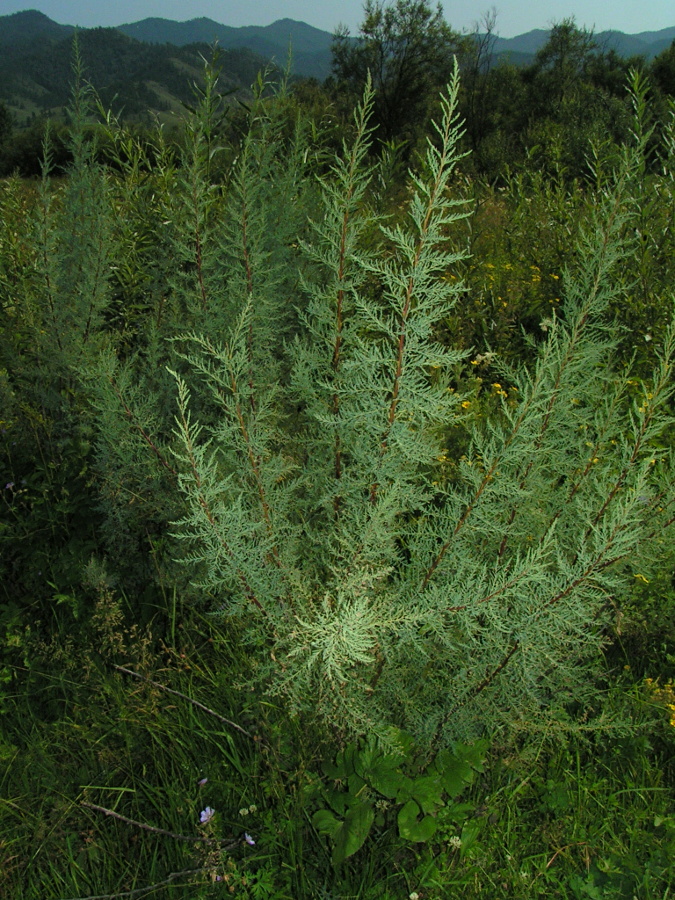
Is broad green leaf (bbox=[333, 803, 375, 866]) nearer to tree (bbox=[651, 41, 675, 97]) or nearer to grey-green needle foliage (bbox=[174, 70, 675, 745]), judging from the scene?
grey-green needle foliage (bbox=[174, 70, 675, 745])

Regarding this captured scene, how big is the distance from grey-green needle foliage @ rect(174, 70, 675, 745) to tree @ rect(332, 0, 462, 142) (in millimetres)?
19524

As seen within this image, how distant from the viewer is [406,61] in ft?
64.8

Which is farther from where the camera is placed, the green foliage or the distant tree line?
the distant tree line

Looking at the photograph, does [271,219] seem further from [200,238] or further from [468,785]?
[468,785]

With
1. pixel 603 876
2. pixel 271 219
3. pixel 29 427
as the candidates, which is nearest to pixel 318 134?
pixel 271 219

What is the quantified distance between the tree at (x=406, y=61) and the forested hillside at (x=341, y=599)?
1906 centimetres

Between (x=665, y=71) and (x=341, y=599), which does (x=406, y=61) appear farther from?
(x=341, y=599)

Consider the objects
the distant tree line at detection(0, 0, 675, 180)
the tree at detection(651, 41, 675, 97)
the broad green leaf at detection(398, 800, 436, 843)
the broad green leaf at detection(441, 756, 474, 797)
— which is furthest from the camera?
the tree at detection(651, 41, 675, 97)

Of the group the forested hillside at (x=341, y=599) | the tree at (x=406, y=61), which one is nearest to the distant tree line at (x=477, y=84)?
the tree at (x=406, y=61)

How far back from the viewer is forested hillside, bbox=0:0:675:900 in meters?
1.44

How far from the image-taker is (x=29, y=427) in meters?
3.21

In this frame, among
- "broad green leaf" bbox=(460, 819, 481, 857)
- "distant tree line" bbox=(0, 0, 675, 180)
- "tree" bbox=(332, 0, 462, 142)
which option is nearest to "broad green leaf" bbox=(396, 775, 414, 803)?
"broad green leaf" bbox=(460, 819, 481, 857)

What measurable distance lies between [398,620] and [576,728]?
2.45ft

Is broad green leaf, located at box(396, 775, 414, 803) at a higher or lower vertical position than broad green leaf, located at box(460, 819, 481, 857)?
higher
